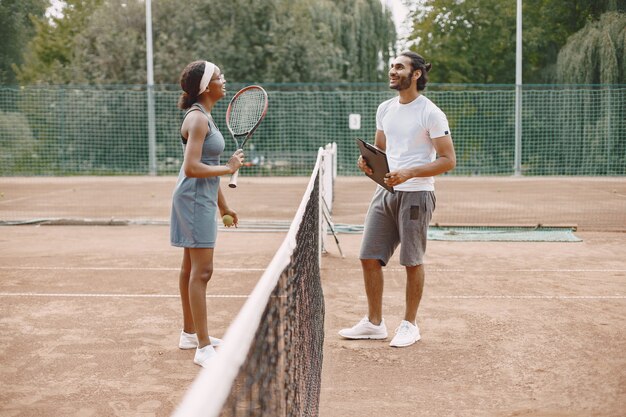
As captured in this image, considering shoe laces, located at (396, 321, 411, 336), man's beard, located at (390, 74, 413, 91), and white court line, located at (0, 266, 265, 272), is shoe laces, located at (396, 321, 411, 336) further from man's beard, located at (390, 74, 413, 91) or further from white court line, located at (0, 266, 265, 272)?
white court line, located at (0, 266, 265, 272)

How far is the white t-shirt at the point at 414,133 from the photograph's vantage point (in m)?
4.79

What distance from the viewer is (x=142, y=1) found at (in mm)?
29484

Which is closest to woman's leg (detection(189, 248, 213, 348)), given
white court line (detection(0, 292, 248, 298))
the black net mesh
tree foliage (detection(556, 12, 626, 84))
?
the black net mesh

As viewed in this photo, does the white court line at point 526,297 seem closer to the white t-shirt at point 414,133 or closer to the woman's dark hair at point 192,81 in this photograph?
the white t-shirt at point 414,133

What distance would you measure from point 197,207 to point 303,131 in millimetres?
19586

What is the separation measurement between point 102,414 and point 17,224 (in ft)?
28.2

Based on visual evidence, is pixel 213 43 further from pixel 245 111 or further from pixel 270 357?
pixel 270 357

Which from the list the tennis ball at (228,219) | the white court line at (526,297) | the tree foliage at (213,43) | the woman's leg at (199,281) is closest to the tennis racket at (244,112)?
the tennis ball at (228,219)

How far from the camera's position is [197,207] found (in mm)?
4430

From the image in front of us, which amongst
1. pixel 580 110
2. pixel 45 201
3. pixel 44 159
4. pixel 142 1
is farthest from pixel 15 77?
pixel 580 110

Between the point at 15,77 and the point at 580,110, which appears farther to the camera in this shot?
the point at 15,77

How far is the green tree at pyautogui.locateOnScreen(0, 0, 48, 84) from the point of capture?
1480 inches

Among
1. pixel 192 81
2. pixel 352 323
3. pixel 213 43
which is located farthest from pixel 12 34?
pixel 192 81

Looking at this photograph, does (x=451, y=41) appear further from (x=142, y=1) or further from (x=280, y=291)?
(x=280, y=291)
